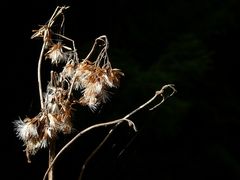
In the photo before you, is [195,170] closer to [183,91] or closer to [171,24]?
[183,91]

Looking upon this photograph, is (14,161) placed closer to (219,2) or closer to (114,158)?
(114,158)

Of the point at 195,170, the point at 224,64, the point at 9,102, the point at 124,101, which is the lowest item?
the point at 195,170

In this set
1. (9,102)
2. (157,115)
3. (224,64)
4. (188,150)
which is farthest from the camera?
(224,64)

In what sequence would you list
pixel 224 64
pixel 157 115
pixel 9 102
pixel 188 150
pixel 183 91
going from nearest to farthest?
pixel 9 102
pixel 157 115
pixel 183 91
pixel 188 150
pixel 224 64

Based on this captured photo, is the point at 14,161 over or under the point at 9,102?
under

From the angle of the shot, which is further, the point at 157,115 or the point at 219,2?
the point at 219,2

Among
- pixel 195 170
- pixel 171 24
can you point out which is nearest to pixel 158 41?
pixel 171 24
